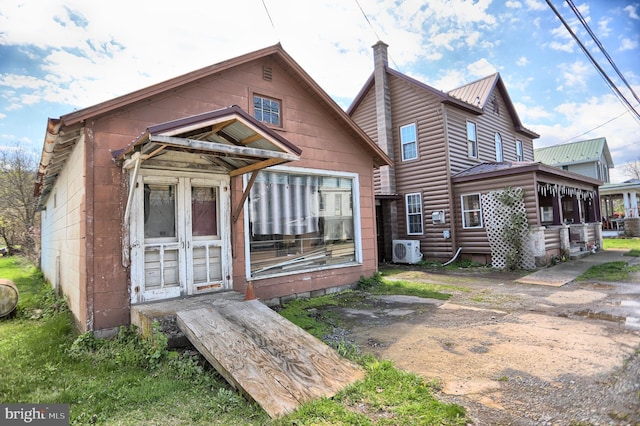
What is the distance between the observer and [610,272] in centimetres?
979

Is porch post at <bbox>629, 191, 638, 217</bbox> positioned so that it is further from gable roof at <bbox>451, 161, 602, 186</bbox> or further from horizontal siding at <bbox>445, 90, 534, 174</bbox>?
gable roof at <bbox>451, 161, 602, 186</bbox>

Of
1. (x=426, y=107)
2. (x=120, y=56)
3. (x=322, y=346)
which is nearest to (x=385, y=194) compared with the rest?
(x=426, y=107)

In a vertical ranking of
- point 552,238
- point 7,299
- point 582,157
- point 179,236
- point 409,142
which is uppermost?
point 582,157

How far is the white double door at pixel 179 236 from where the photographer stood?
557cm

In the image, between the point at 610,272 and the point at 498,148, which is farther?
the point at 498,148

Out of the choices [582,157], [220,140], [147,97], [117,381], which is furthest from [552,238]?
[582,157]

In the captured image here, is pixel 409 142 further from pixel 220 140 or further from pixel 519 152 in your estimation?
pixel 220 140

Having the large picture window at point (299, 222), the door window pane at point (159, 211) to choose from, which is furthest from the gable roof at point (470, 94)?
the door window pane at point (159, 211)

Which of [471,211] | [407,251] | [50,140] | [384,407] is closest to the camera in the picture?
[384,407]

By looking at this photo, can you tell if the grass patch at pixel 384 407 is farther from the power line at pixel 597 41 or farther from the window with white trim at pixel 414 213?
the window with white trim at pixel 414 213

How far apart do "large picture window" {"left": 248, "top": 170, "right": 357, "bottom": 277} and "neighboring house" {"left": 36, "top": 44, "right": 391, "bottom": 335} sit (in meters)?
0.03

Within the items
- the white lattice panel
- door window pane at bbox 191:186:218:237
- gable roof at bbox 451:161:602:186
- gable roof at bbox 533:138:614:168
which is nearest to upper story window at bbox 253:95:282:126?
door window pane at bbox 191:186:218:237

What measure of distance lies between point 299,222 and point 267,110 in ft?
8.38

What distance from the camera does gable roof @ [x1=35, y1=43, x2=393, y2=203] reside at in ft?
17.0
